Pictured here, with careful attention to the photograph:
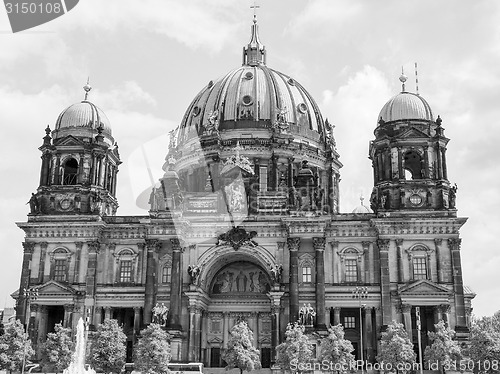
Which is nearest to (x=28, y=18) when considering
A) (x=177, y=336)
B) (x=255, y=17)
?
(x=177, y=336)

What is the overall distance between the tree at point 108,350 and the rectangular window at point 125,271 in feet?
30.2

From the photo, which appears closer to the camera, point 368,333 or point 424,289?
point 424,289

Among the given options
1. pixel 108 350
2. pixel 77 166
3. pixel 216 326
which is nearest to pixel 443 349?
pixel 216 326

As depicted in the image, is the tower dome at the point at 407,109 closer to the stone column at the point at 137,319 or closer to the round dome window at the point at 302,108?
the round dome window at the point at 302,108

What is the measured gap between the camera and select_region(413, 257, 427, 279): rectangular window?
232 feet

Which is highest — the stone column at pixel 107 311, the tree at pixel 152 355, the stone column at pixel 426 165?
the stone column at pixel 426 165

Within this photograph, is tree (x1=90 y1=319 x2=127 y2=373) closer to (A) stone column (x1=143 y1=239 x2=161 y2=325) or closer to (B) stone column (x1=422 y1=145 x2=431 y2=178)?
(A) stone column (x1=143 y1=239 x2=161 y2=325)

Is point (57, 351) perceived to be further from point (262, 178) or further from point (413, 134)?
point (413, 134)

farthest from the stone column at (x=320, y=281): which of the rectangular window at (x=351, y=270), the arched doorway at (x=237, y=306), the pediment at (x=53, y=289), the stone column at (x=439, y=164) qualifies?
the pediment at (x=53, y=289)

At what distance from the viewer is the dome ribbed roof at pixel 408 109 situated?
251 feet

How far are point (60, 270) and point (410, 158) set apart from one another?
38.2m

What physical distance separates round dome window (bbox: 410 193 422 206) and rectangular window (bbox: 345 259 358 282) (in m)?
8.19

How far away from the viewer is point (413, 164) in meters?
78.7

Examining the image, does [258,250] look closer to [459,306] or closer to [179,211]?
[179,211]
